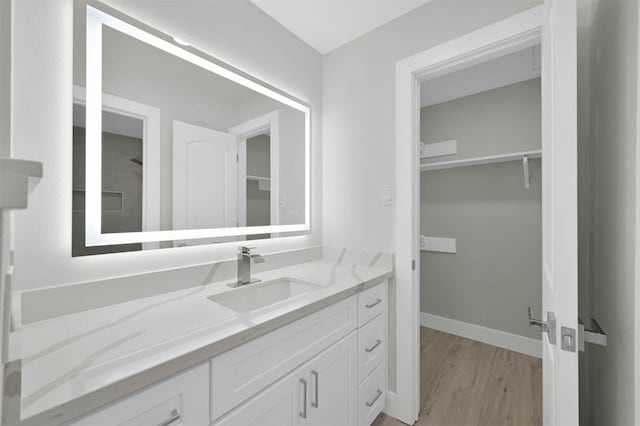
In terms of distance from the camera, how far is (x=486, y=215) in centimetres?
253

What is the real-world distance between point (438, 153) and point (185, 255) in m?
2.56

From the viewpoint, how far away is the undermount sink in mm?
1225

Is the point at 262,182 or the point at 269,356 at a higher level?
the point at 262,182

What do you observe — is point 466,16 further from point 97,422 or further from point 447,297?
point 447,297

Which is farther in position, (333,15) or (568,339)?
(333,15)

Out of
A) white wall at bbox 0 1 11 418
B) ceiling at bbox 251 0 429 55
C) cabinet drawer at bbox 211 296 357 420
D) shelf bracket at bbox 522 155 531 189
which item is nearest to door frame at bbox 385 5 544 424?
ceiling at bbox 251 0 429 55

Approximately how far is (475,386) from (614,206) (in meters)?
1.68

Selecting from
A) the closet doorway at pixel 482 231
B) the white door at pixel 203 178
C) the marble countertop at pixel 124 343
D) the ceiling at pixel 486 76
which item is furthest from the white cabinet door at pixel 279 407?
the ceiling at pixel 486 76

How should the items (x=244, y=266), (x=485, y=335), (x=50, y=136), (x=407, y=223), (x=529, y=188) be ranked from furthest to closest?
(x=485, y=335) → (x=529, y=188) → (x=407, y=223) → (x=244, y=266) → (x=50, y=136)

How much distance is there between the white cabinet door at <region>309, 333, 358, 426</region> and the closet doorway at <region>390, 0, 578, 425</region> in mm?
442

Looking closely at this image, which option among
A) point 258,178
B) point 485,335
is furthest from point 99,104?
point 485,335

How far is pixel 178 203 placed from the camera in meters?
1.26

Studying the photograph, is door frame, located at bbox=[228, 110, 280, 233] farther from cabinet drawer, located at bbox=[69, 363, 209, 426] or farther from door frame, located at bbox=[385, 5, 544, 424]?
cabinet drawer, located at bbox=[69, 363, 209, 426]

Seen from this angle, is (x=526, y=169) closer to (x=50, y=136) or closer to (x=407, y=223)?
(x=407, y=223)
